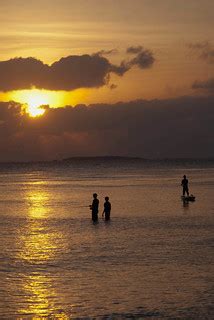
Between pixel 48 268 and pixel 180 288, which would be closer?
pixel 180 288

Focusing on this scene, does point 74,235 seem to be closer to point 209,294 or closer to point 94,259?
point 94,259

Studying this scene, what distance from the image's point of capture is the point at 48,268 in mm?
20688

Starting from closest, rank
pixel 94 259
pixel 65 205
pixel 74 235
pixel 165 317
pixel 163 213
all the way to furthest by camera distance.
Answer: pixel 165 317 → pixel 94 259 → pixel 74 235 → pixel 163 213 → pixel 65 205

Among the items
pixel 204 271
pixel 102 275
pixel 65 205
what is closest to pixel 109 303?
pixel 102 275

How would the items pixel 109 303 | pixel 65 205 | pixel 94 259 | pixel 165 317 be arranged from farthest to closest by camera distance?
pixel 65 205, pixel 94 259, pixel 109 303, pixel 165 317

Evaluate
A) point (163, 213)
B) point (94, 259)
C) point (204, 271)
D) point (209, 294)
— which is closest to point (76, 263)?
point (94, 259)

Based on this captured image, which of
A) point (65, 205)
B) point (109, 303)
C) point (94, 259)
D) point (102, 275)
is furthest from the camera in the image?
point (65, 205)

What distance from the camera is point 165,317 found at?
14.9 m

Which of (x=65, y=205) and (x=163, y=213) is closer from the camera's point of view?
(x=163, y=213)

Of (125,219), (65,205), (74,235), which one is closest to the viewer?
(74,235)

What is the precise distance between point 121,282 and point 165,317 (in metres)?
3.68

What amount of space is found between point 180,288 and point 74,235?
12032 mm

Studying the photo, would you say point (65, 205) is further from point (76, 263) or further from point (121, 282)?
point (121, 282)

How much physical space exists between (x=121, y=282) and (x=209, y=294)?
110 inches
